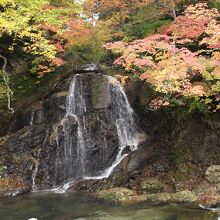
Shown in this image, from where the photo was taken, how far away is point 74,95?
19.5 metres

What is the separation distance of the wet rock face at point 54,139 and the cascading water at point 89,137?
4 cm

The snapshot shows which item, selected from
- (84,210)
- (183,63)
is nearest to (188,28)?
(183,63)

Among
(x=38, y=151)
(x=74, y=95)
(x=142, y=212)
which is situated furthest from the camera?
(x=74, y=95)

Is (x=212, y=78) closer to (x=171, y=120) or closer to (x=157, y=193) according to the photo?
(x=171, y=120)

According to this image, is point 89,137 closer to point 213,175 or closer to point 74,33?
point 74,33

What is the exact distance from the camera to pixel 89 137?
18297mm


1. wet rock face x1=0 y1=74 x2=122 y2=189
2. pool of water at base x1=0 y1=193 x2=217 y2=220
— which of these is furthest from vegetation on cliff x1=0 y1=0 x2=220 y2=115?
pool of water at base x1=0 y1=193 x2=217 y2=220

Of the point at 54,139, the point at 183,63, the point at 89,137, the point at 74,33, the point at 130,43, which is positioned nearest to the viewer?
the point at 183,63

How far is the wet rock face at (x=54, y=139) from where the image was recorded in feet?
57.6

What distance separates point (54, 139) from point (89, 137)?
1.67 meters

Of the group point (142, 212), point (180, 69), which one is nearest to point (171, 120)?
point (180, 69)

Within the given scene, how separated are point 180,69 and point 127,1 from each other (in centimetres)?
1188

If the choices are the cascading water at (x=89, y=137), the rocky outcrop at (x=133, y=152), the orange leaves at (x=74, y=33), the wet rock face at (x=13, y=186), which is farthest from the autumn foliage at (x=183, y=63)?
the wet rock face at (x=13, y=186)

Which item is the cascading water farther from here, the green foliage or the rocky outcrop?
the green foliage
